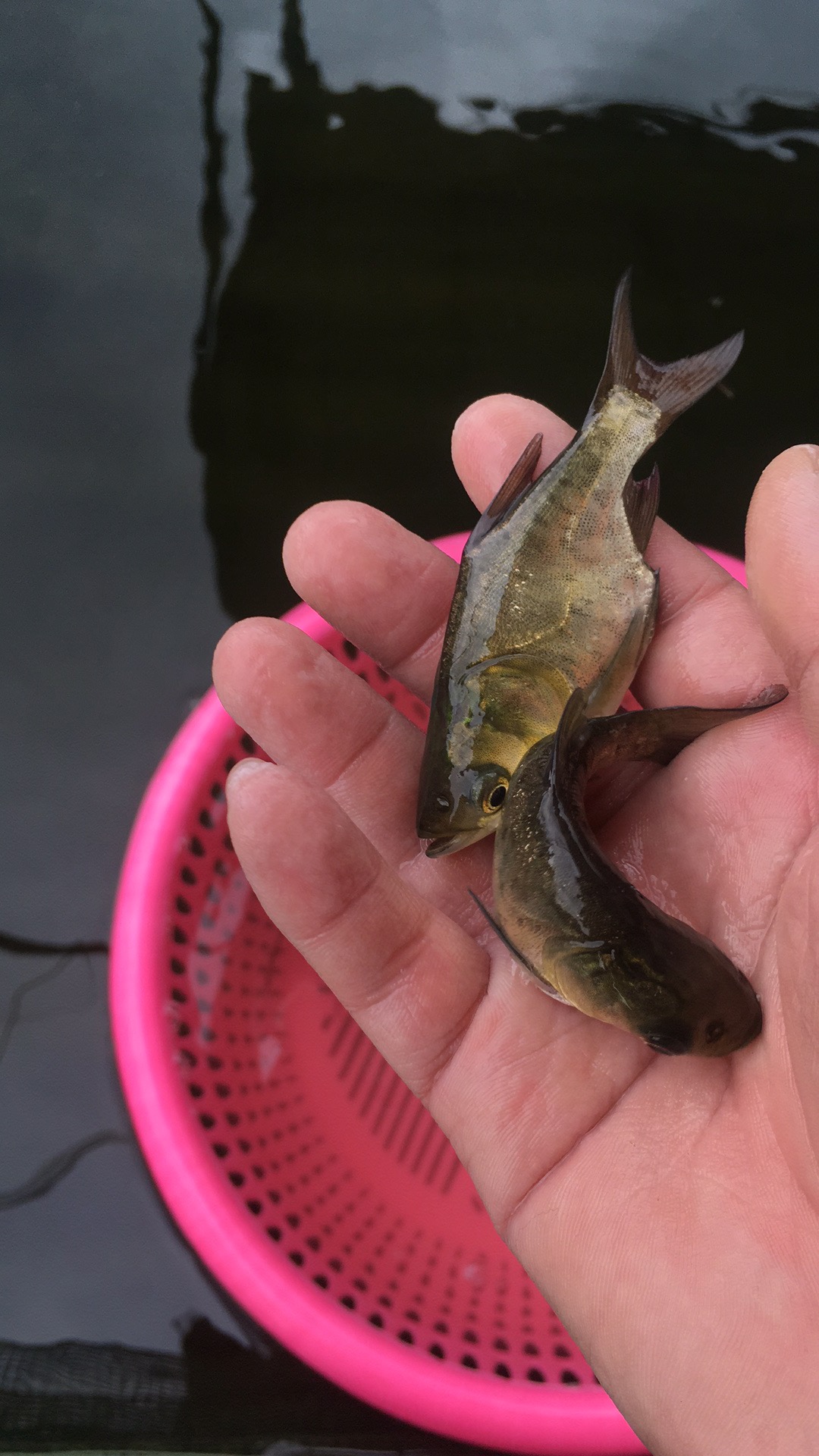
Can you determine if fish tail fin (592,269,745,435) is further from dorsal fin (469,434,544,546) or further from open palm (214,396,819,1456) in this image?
open palm (214,396,819,1456)

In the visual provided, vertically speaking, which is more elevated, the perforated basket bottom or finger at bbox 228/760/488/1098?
finger at bbox 228/760/488/1098

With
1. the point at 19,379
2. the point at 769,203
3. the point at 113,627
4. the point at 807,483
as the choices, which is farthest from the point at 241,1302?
the point at 769,203

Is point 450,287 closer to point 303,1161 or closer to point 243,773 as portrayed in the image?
point 243,773

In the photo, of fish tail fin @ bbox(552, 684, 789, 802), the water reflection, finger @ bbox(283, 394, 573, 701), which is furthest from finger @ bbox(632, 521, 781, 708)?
the water reflection

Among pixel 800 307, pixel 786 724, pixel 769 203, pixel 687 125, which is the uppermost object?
pixel 687 125

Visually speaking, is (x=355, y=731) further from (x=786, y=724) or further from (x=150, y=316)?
(x=150, y=316)

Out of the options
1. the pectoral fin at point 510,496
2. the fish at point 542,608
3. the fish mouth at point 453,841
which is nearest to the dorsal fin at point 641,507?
the fish at point 542,608

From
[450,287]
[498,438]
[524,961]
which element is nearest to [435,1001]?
[524,961]
